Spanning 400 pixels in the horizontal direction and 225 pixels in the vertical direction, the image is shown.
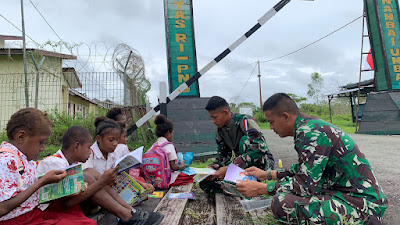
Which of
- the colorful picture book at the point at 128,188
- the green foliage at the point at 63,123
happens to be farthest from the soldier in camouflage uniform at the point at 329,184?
the green foliage at the point at 63,123

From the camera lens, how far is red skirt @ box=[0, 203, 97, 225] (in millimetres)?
1492

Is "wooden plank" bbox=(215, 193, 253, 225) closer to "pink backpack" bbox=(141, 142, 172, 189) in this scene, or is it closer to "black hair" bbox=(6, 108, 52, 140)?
"pink backpack" bbox=(141, 142, 172, 189)

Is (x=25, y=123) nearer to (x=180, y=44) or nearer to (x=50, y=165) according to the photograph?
(x=50, y=165)

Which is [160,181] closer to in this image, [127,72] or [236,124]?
[236,124]

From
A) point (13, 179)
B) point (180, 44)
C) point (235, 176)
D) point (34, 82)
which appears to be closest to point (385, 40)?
point (180, 44)

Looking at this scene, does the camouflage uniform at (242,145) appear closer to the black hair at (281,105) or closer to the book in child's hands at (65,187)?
the black hair at (281,105)

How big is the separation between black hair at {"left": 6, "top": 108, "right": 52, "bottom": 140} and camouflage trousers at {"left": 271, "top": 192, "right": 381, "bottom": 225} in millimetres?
1580

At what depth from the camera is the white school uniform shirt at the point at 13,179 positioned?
1.32 metres

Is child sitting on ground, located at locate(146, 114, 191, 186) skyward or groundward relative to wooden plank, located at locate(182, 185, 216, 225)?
skyward

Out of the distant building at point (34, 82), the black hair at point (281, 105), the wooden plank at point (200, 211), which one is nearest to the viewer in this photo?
the black hair at point (281, 105)

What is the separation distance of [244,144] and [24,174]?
74.7 inches

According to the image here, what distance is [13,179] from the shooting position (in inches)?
53.6

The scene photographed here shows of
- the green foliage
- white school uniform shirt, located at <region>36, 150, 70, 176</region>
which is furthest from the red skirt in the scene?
the green foliage

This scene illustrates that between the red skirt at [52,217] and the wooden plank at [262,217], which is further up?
the red skirt at [52,217]
